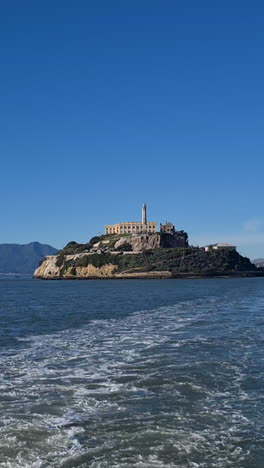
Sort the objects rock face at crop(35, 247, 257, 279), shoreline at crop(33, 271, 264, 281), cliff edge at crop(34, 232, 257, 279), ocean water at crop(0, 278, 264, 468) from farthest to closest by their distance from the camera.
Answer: cliff edge at crop(34, 232, 257, 279)
rock face at crop(35, 247, 257, 279)
shoreline at crop(33, 271, 264, 281)
ocean water at crop(0, 278, 264, 468)

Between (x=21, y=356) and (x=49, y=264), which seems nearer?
(x=21, y=356)

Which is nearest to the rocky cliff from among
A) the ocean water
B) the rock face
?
the rock face

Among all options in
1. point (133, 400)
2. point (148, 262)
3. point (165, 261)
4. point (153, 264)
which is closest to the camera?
point (133, 400)

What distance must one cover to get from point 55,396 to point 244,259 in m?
177

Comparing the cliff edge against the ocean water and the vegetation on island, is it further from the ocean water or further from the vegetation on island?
the ocean water

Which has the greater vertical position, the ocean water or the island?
the island

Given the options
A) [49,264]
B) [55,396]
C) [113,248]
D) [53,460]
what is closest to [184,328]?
[55,396]

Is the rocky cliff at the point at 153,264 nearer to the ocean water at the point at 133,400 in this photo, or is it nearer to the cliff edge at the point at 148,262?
the cliff edge at the point at 148,262

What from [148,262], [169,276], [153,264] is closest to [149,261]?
[148,262]

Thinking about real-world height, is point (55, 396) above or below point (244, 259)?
below

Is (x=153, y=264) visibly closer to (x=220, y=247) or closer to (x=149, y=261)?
(x=149, y=261)

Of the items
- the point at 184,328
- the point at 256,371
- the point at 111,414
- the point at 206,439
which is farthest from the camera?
the point at 184,328

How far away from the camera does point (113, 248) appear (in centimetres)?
18150

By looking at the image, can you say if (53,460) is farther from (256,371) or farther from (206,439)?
(256,371)
